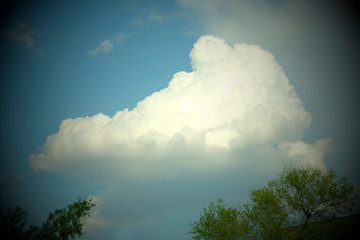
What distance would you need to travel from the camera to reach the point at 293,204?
110 ft

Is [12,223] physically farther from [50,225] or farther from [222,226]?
[222,226]

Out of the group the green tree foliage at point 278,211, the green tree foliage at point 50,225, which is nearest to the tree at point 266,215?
the green tree foliage at point 278,211

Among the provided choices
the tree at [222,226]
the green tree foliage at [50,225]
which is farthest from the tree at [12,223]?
the tree at [222,226]

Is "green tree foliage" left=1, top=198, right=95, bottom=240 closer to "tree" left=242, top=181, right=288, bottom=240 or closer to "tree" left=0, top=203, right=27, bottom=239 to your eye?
"tree" left=0, top=203, right=27, bottom=239

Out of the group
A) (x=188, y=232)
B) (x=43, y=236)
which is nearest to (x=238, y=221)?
(x=188, y=232)

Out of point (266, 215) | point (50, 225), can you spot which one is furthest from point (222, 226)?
point (50, 225)

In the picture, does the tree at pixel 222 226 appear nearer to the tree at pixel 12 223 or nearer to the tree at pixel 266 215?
the tree at pixel 266 215

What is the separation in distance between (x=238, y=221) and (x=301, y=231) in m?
8.97

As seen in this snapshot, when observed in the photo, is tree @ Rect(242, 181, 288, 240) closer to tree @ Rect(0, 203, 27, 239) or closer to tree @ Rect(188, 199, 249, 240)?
tree @ Rect(188, 199, 249, 240)

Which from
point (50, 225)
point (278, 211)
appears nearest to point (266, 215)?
point (278, 211)

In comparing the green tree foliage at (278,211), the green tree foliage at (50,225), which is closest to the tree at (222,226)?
the green tree foliage at (278,211)

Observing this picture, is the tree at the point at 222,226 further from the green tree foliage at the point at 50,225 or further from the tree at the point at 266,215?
the green tree foliage at the point at 50,225

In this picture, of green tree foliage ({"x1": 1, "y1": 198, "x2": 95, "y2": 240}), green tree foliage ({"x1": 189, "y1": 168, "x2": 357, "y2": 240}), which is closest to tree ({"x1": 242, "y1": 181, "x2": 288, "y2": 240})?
green tree foliage ({"x1": 189, "y1": 168, "x2": 357, "y2": 240})

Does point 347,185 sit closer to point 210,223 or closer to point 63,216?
point 210,223
